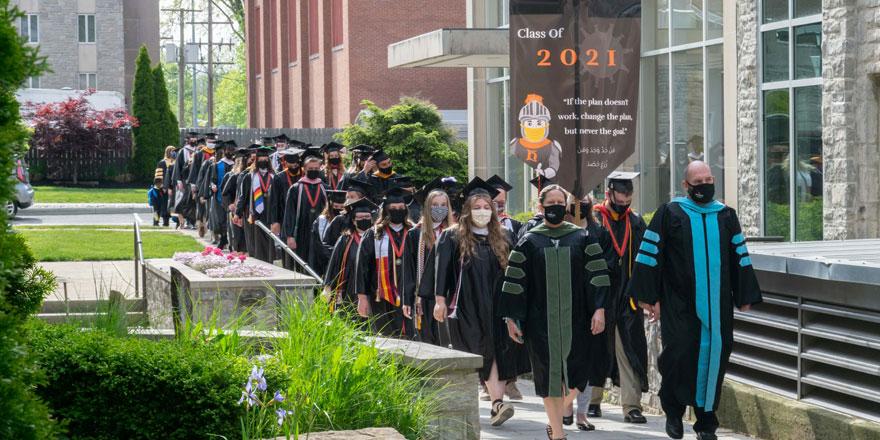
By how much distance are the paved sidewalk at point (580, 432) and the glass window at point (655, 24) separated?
9.80 m

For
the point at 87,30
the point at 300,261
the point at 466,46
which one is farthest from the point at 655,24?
the point at 87,30

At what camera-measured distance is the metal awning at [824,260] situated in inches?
320

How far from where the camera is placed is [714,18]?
60.0 ft

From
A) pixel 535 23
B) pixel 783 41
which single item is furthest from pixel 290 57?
pixel 535 23

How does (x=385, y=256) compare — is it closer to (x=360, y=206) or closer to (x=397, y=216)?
(x=397, y=216)

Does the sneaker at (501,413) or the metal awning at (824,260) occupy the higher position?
the metal awning at (824,260)

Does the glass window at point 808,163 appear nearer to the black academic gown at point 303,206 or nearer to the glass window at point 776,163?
the glass window at point 776,163

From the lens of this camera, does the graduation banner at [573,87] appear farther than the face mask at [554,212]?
Yes

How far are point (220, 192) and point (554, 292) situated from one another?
14.9m

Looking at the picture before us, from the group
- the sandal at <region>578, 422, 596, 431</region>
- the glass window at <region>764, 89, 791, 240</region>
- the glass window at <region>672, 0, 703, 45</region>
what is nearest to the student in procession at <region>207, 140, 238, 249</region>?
the glass window at <region>672, 0, 703, 45</region>

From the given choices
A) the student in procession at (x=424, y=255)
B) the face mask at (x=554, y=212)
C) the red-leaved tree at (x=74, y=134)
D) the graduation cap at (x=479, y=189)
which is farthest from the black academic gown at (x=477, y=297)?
the red-leaved tree at (x=74, y=134)

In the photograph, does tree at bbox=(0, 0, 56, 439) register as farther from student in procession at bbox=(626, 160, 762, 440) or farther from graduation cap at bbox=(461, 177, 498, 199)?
graduation cap at bbox=(461, 177, 498, 199)

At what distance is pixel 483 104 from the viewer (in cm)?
2808

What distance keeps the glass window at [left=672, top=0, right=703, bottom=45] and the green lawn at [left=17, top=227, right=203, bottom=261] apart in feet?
27.2
